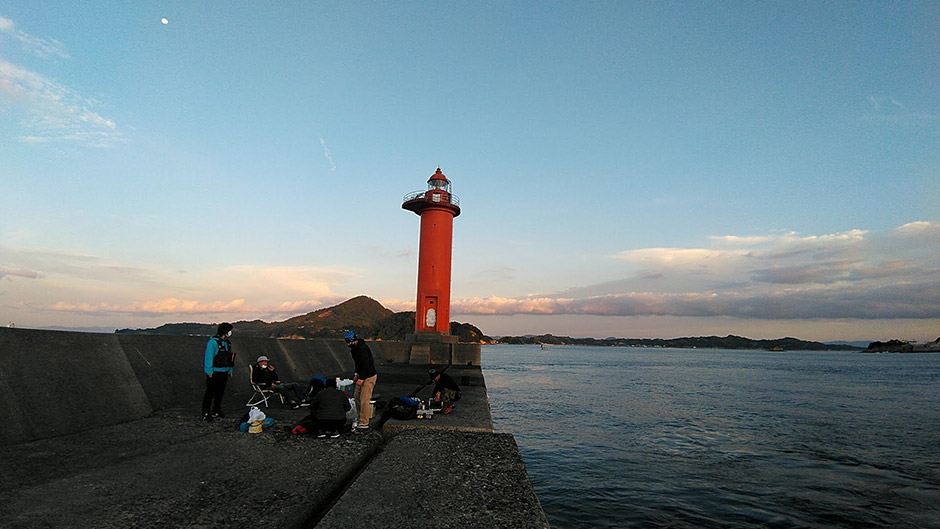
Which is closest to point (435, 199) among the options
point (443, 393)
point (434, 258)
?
point (434, 258)

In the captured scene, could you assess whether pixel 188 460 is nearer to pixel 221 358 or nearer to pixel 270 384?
pixel 221 358

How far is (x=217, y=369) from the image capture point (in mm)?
8508

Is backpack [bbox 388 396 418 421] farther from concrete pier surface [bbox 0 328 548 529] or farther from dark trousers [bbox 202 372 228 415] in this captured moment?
dark trousers [bbox 202 372 228 415]

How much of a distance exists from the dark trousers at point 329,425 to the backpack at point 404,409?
5.28 feet

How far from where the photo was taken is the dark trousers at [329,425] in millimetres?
7387

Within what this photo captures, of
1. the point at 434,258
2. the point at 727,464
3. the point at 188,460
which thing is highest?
the point at 434,258

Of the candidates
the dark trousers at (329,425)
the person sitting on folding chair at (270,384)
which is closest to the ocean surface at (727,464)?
the dark trousers at (329,425)

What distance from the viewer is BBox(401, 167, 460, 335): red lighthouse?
31.7m

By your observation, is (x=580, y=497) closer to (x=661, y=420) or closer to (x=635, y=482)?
(x=635, y=482)

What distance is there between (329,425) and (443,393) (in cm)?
364

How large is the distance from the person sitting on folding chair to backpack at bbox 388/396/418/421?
8.23 ft

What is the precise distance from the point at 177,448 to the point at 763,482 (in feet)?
41.8

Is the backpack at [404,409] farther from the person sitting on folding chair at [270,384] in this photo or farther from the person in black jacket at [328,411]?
the person sitting on folding chair at [270,384]

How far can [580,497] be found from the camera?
10289 mm
